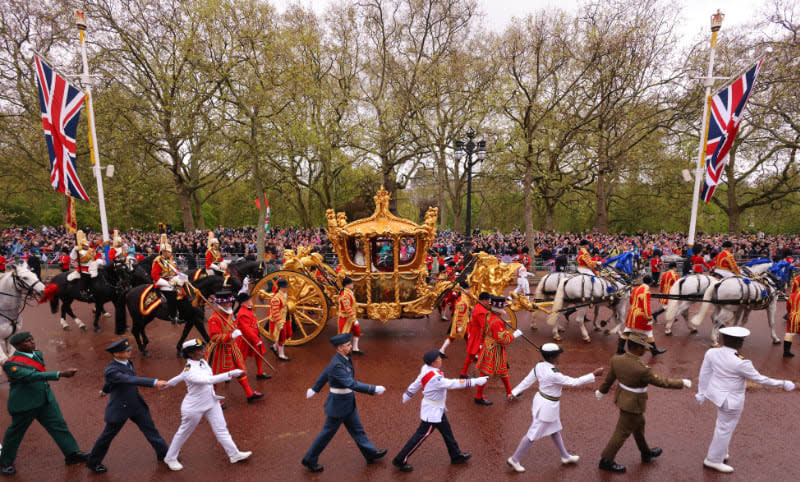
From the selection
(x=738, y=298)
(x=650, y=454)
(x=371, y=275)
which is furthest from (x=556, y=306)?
(x=650, y=454)

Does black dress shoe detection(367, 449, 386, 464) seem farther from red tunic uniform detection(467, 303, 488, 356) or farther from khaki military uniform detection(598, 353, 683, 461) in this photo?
khaki military uniform detection(598, 353, 683, 461)

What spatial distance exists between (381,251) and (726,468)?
6.48m

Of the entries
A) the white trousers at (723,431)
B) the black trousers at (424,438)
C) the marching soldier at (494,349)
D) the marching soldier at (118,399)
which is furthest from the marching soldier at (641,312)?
the marching soldier at (118,399)

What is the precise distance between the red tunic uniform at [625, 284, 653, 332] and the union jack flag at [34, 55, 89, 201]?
1264 centimetres

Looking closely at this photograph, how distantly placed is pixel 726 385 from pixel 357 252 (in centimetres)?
638

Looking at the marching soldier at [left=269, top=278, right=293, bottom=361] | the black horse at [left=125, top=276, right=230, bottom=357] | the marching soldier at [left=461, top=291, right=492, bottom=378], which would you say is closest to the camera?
the marching soldier at [left=461, top=291, right=492, bottom=378]

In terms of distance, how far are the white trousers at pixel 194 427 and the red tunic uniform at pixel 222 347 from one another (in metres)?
1.41

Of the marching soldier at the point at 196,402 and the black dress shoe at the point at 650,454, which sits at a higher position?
the marching soldier at the point at 196,402

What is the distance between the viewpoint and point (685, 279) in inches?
355

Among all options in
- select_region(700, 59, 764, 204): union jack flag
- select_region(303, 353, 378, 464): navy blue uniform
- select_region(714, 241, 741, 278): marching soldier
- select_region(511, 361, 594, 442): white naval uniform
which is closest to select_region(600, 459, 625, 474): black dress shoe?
select_region(511, 361, 594, 442): white naval uniform

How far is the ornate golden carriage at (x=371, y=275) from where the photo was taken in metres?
8.41

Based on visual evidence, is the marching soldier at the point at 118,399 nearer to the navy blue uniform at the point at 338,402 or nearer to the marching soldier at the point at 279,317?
the navy blue uniform at the point at 338,402

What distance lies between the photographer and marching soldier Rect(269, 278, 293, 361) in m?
7.52

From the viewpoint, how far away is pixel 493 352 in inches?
231
